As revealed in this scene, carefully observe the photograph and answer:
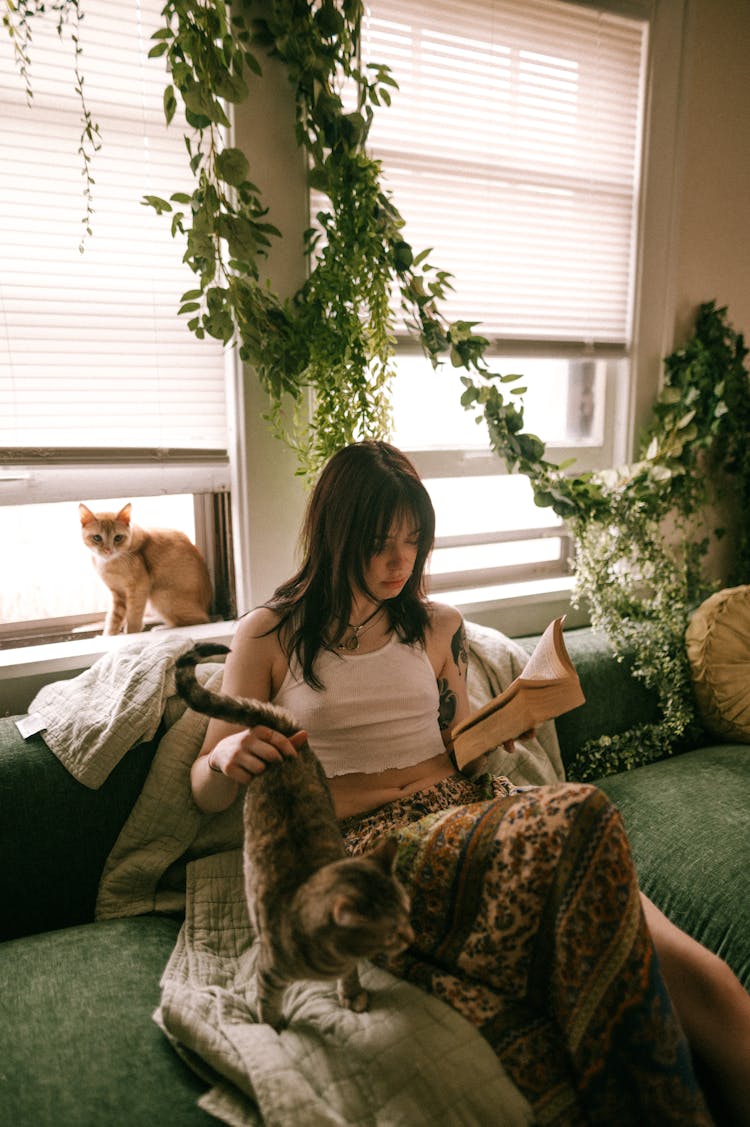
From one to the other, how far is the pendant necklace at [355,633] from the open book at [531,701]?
10.8 inches

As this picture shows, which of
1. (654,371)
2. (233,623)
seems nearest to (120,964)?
(233,623)

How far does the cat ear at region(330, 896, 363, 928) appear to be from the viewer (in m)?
0.79

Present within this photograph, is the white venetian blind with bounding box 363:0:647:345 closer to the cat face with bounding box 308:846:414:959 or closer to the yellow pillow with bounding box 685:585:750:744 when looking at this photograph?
the yellow pillow with bounding box 685:585:750:744

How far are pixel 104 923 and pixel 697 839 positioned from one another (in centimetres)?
125

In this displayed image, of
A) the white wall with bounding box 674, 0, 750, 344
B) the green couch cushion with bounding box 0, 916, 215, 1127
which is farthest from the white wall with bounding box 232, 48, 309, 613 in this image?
the white wall with bounding box 674, 0, 750, 344

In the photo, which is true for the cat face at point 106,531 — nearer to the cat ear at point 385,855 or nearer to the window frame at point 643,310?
the window frame at point 643,310

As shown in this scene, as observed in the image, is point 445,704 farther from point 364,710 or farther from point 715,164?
point 715,164

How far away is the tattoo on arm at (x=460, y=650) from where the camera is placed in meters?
1.49

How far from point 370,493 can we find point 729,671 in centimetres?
130

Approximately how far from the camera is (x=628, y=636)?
2.07 m

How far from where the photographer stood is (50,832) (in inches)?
53.4

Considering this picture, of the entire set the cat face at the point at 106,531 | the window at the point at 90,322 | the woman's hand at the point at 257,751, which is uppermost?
the window at the point at 90,322

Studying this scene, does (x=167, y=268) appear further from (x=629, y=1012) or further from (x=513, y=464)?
(x=629, y=1012)

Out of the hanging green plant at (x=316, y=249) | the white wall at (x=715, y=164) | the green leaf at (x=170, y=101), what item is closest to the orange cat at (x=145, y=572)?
the hanging green plant at (x=316, y=249)
